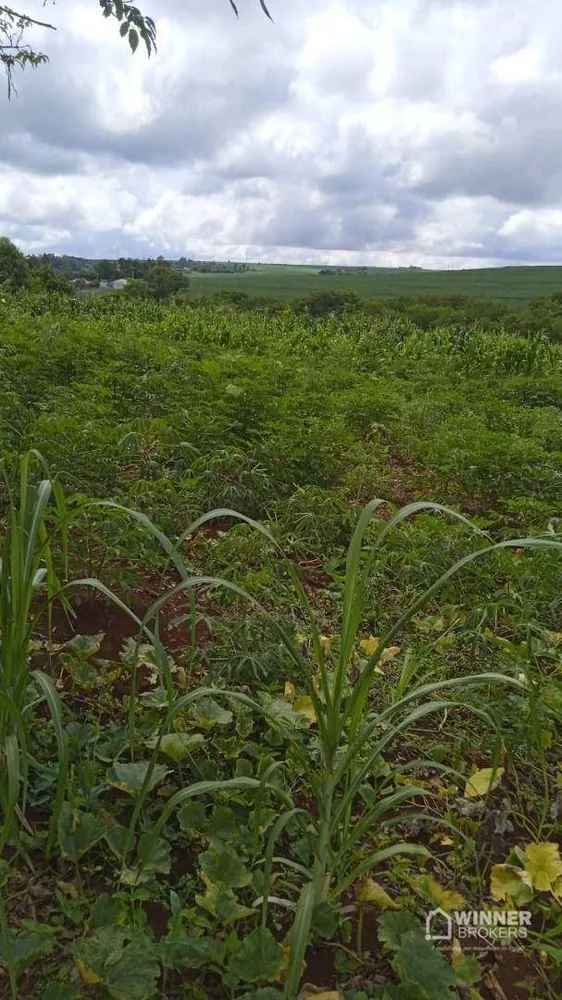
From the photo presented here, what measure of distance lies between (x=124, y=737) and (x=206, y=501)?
166 cm

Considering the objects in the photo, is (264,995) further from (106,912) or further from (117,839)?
(117,839)

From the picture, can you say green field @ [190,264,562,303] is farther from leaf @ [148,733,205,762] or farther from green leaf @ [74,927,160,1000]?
green leaf @ [74,927,160,1000]

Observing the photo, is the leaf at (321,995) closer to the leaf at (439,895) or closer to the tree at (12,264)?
the leaf at (439,895)

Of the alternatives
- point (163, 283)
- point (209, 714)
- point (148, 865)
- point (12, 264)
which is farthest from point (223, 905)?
point (163, 283)

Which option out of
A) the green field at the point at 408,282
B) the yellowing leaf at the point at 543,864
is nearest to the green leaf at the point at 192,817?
the yellowing leaf at the point at 543,864

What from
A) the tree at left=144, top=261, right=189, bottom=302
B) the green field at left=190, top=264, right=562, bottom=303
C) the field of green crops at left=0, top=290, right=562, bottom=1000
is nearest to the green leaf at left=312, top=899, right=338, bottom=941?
the field of green crops at left=0, top=290, right=562, bottom=1000

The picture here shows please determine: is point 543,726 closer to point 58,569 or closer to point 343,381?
point 58,569

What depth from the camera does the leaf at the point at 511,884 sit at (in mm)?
1360

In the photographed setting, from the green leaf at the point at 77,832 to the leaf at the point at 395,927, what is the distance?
1.92 ft

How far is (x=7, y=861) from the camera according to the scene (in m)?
1.30

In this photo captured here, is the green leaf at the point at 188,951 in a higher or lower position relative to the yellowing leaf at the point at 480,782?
higher

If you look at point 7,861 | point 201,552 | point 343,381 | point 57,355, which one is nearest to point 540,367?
point 343,381

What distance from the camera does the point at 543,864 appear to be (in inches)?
55.5

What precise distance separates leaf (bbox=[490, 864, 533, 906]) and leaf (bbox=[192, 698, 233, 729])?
73 centimetres
